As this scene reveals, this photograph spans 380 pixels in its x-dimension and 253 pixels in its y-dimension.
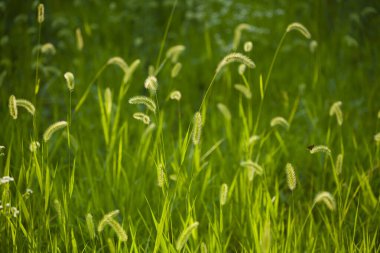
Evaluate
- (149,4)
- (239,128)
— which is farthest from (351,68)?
(149,4)

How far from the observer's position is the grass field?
220 cm

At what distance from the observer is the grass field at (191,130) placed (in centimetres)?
220

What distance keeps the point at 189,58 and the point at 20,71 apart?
1.41 metres

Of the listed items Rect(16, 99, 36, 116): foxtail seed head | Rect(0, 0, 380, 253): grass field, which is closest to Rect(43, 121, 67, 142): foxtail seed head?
Rect(0, 0, 380, 253): grass field

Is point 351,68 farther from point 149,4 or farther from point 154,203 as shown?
point 154,203

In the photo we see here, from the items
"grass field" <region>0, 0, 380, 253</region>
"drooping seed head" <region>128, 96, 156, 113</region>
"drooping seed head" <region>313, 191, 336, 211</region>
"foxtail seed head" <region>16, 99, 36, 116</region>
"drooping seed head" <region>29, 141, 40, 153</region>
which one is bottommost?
"grass field" <region>0, 0, 380, 253</region>

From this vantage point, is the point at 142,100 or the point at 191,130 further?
the point at 191,130

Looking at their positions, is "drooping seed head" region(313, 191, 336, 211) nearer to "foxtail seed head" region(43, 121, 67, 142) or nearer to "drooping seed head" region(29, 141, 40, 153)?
"foxtail seed head" region(43, 121, 67, 142)

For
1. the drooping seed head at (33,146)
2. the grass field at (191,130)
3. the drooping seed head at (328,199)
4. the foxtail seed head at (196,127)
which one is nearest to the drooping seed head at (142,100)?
the grass field at (191,130)

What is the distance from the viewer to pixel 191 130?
126 inches

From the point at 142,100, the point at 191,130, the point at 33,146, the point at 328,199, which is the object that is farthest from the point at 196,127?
the point at 191,130

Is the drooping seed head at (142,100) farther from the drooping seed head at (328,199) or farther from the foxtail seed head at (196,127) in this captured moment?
the drooping seed head at (328,199)

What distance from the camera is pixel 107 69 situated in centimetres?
457

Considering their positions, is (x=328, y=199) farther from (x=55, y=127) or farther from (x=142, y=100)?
(x=55, y=127)
